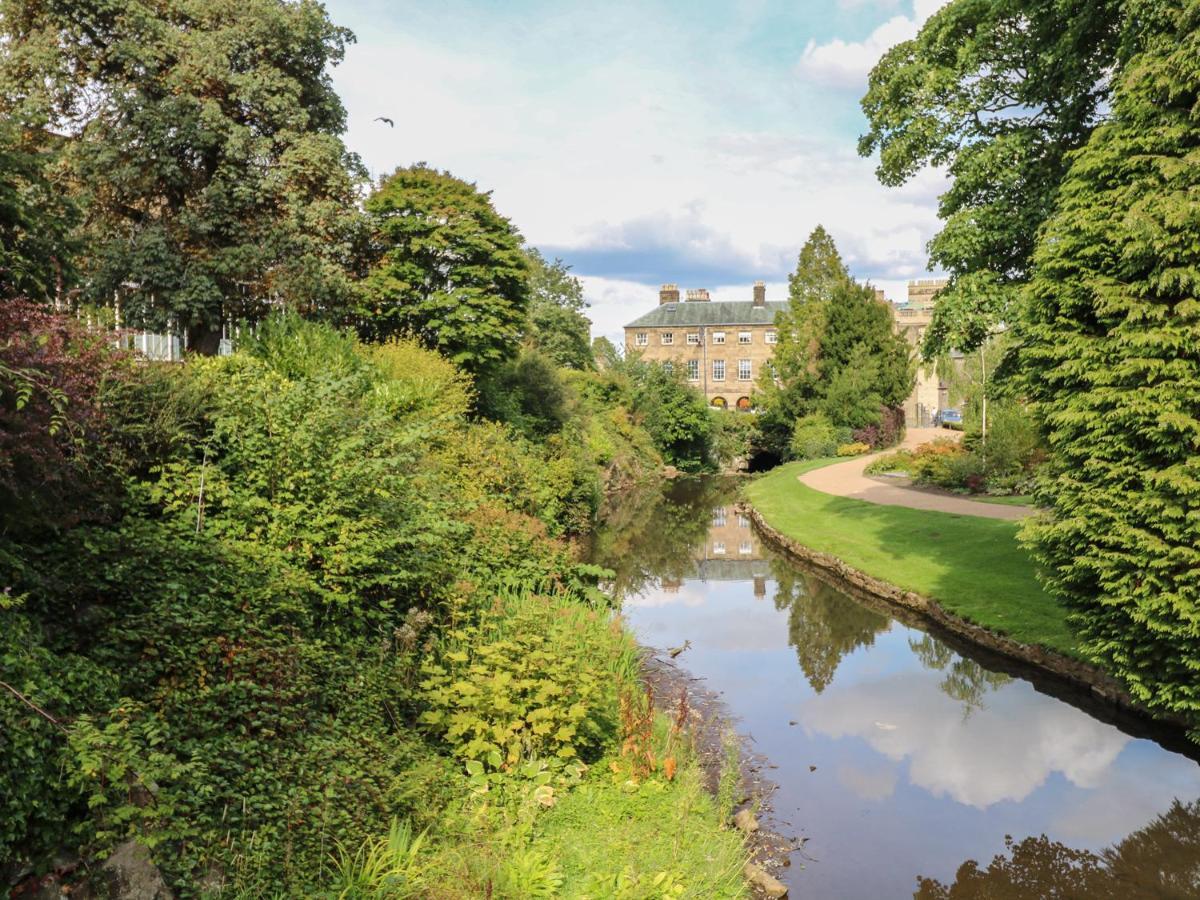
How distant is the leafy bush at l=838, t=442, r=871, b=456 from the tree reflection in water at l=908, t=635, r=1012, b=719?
30.9m

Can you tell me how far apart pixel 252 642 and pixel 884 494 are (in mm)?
24482

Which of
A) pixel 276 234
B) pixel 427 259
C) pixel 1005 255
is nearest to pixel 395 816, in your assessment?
pixel 1005 255

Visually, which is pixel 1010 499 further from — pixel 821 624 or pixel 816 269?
pixel 816 269

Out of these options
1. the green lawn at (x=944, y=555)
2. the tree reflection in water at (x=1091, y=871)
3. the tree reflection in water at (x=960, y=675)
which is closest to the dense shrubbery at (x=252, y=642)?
the tree reflection in water at (x=1091, y=871)

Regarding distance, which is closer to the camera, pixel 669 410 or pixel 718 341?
pixel 669 410

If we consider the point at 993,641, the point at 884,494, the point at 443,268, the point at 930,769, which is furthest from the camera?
the point at 884,494

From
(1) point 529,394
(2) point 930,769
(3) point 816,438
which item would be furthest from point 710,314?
(2) point 930,769

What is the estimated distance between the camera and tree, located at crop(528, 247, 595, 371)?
147 feet

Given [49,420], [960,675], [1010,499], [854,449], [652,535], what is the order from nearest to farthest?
1. [49,420]
2. [960,675]
3. [1010,499]
4. [652,535]
5. [854,449]

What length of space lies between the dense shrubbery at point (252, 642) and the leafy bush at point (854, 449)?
35.4 metres

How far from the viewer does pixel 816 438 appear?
4444cm

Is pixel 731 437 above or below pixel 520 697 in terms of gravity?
above

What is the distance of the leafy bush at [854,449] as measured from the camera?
43125 mm

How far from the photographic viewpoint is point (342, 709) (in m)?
6.42
